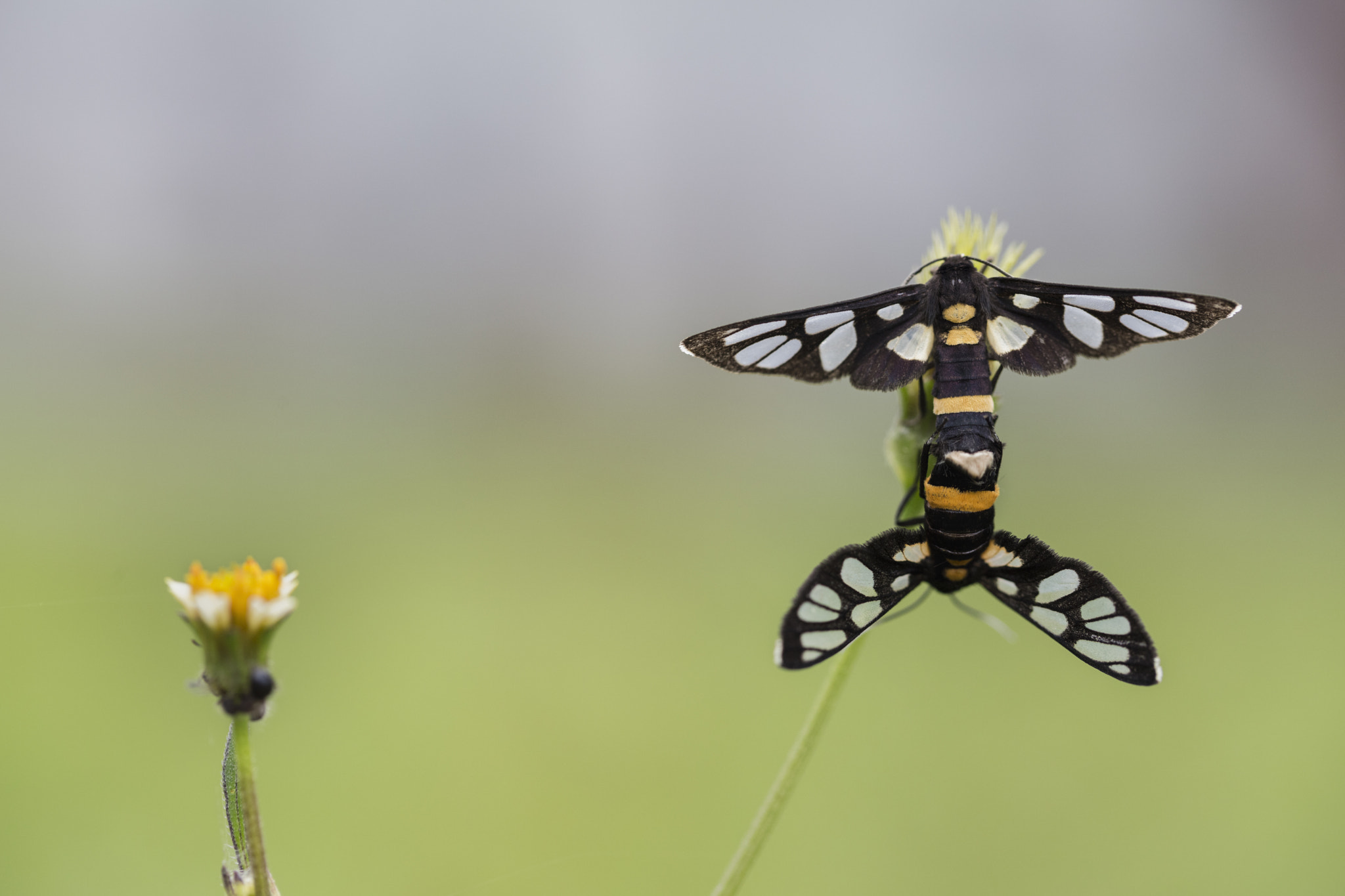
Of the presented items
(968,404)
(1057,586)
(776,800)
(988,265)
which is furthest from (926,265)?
(776,800)

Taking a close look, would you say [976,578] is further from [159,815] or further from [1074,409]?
[1074,409]

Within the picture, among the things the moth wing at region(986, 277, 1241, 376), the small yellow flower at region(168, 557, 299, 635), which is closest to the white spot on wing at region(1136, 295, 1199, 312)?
the moth wing at region(986, 277, 1241, 376)

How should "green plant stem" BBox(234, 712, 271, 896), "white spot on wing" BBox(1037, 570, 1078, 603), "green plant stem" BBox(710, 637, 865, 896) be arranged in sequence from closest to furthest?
"green plant stem" BBox(234, 712, 271, 896), "green plant stem" BBox(710, 637, 865, 896), "white spot on wing" BBox(1037, 570, 1078, 603)

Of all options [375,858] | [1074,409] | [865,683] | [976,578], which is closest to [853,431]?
[1074,409]

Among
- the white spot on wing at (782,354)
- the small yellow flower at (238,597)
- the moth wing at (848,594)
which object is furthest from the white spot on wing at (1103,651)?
the small yellow flower at (238,597)

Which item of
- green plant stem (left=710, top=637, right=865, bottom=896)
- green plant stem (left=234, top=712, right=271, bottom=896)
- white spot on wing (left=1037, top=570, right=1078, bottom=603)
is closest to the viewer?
green plant stem (left=234, top=712, right=271, bottom=896)

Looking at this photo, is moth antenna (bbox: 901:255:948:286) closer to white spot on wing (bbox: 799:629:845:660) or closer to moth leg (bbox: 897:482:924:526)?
moth leg (bbox: 897:482:924:526)

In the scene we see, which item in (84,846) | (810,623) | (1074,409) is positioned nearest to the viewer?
(810,623)
